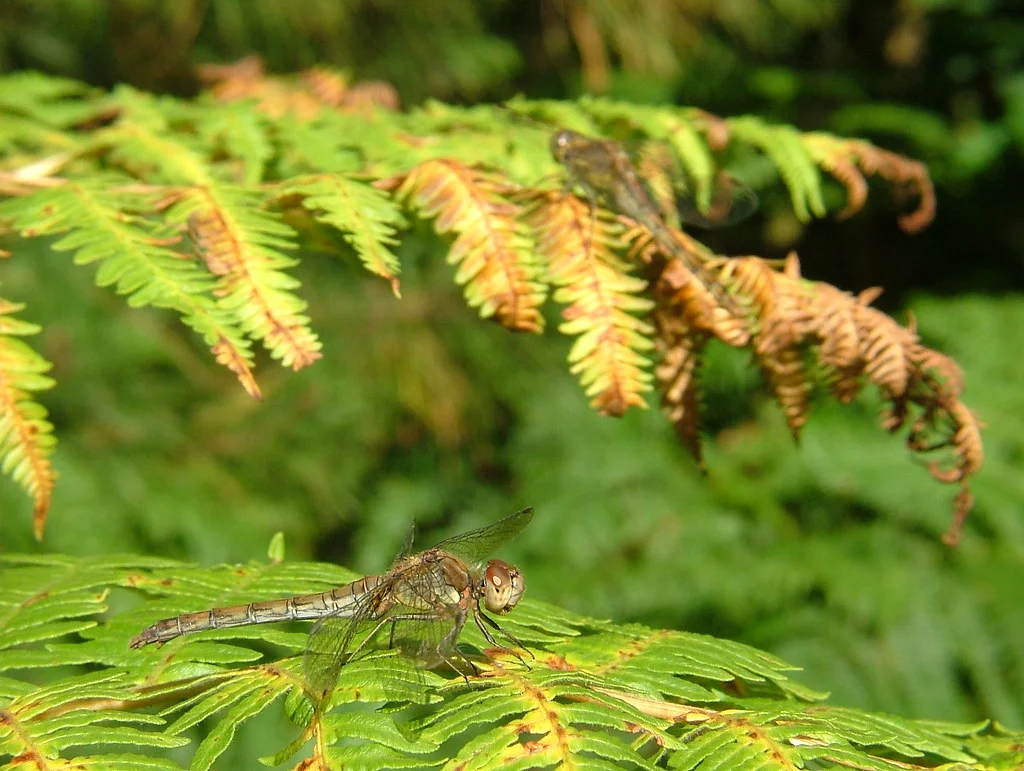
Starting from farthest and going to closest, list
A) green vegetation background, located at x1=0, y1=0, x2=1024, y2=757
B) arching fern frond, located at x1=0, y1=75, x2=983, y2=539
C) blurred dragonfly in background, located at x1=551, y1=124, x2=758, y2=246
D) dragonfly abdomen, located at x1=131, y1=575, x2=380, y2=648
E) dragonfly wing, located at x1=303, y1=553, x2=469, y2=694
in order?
1. green vegetation background, located at x1=0, y1=0, x2=1024, y2=757
2. blurred dragonfly in background, located at x1=551, y1=124, x2=758, y2=246
3. arching fern frond, located at x1=0, y1=75, x2=983, y2=539
4. dragonfly abdomen, located at x1=131, y1=575, x2=380, y2=648
5. dragonfly wing, located at x1=303, y1=553, x2=469, y2=694

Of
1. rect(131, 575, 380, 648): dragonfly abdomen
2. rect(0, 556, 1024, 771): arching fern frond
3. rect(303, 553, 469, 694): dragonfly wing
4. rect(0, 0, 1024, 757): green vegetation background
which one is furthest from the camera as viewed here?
rect(0, 0, 1024, 757): green vegetation background

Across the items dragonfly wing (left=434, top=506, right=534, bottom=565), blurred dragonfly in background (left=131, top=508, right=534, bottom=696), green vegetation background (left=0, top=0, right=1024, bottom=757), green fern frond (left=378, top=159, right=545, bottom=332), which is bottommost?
green vegetation background (left=0, top=0, right=1024, bottom=757)

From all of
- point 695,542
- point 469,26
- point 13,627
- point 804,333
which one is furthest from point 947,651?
point 469,26

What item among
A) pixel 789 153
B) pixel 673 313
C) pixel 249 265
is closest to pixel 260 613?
pixel 249 265

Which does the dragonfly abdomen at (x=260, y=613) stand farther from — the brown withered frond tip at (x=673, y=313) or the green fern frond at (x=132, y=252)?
the brown withered frond tip at (x=673, y=313)

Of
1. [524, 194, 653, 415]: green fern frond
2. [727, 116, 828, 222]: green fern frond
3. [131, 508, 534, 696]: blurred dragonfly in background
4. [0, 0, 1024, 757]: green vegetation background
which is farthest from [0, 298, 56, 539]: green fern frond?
[0, 0, 1024, 757]: green vegetation background

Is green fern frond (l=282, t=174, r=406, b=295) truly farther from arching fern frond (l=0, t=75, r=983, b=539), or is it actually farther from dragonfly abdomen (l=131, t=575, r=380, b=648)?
dragonfly abdomen (l=131, t=575, r=380, b=648)

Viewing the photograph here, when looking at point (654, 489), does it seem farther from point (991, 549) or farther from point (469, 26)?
point (469, 26)

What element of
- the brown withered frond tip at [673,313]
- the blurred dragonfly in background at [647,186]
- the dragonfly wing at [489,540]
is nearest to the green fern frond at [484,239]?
the brown withered frond tip at [673,313]
